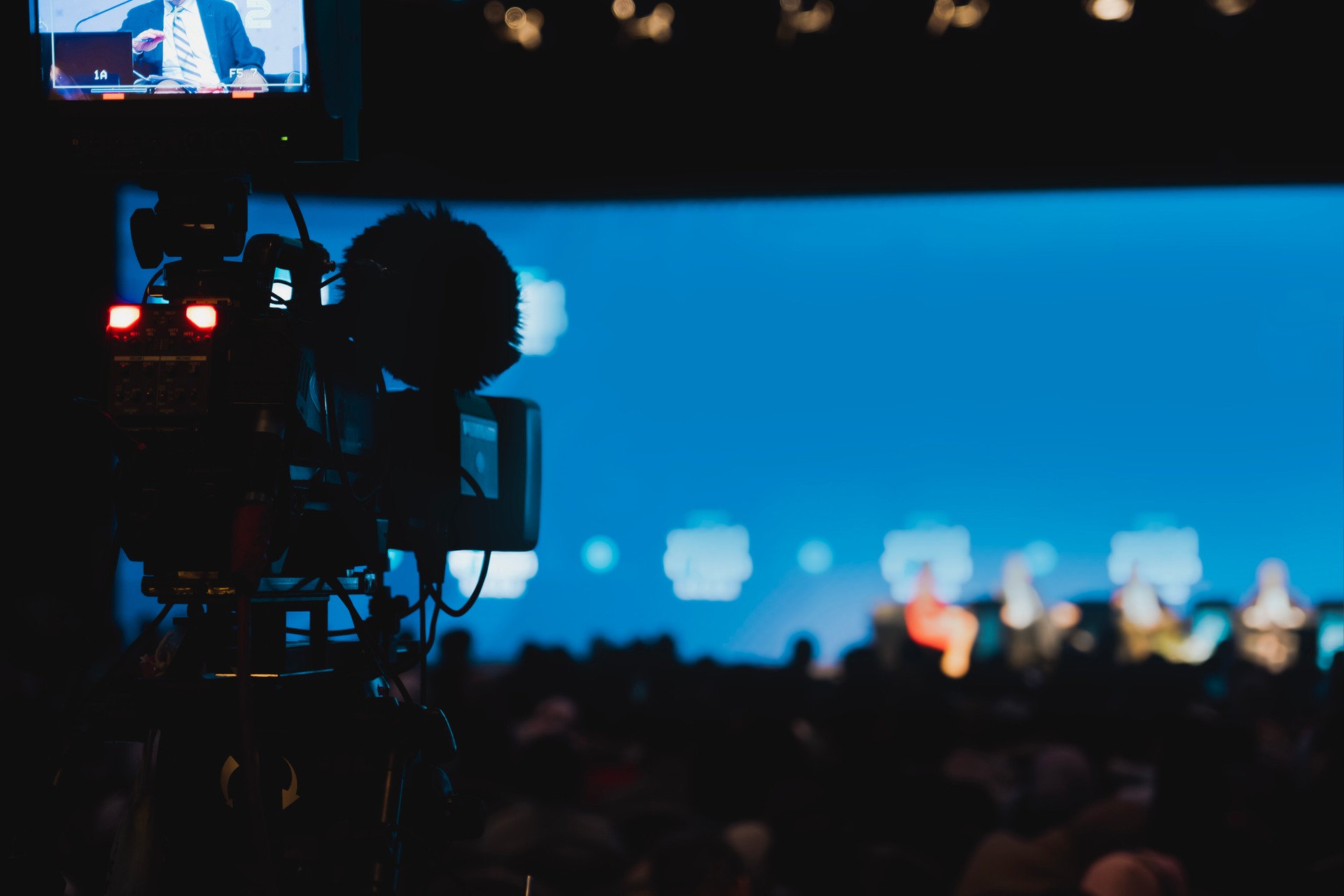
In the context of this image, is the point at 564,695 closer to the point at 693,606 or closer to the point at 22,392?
the point at 693,606

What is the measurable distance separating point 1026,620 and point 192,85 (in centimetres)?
599

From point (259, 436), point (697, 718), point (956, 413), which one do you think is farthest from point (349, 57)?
point (956, 413)

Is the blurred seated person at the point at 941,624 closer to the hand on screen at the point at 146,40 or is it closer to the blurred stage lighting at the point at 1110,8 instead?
the blurred stage lighting at the point at 1110,8

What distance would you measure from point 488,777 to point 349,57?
2.71m

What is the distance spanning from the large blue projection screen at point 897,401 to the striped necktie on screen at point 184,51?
517cm

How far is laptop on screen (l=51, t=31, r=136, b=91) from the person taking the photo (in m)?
1.25

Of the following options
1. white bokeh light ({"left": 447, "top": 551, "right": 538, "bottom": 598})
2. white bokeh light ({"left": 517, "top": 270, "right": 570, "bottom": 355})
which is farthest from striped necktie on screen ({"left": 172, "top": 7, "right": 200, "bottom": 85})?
white bokeh light ({"left": 517, "top": 270, "right": 570, "bottom": 355})

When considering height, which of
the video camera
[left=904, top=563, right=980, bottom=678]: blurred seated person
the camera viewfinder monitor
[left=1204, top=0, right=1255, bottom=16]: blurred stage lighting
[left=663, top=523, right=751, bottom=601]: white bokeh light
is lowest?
[left=904, top=563, right=980, bottom=678]: blurred seated person

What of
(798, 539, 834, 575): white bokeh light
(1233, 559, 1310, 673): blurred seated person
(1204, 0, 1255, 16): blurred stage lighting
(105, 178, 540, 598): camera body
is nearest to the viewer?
(105, 178, 540, 598): camera body

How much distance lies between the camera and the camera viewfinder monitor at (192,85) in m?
1.23

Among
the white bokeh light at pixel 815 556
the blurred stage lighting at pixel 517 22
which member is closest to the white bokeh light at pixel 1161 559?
the white bokeh light at pixel 815 556

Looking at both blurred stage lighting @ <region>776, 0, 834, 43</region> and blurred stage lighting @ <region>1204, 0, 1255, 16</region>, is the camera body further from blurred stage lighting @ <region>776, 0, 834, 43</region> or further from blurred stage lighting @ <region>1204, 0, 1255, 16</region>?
blurred stage lighting @ <region>1204, 0, 1255, 16</region>

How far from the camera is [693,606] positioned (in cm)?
660

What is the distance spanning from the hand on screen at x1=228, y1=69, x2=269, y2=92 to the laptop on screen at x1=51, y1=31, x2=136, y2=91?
0.12 m
